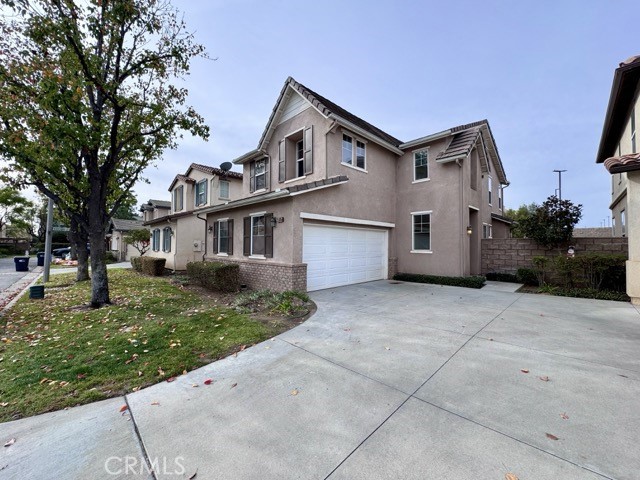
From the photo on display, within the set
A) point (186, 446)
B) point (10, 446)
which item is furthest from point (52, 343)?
point (186, 446)

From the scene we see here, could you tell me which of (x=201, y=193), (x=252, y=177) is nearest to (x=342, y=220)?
(x=252, y=177)

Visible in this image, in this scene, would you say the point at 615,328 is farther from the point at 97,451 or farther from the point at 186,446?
the point at 97,451

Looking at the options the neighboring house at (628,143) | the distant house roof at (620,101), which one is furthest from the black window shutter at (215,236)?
the distant house roof at (620,101)

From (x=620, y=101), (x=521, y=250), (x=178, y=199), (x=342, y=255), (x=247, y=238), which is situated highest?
(x=620, y=101)

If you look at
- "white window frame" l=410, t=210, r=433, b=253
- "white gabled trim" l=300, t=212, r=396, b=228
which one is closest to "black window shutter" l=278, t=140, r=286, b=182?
"white gabled trim" l=300, t=212, r=396, b=228

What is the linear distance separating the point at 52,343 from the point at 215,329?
286 cm

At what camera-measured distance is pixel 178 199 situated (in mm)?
19688

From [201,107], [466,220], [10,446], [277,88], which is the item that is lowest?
[10,446]

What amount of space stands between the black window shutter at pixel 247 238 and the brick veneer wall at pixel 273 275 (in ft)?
1.36

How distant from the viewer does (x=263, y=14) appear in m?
9.22

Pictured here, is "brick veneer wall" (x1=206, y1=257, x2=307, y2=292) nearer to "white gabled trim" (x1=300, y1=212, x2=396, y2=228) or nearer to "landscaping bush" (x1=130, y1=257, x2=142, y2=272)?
"white gabled trim" (x1=300, y1=212, x2=396, y2=228)

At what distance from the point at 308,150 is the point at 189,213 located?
27.8 feet

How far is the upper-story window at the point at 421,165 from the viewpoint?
12.4 metres

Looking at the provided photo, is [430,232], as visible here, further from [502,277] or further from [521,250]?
[521,250]
